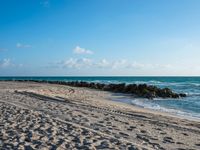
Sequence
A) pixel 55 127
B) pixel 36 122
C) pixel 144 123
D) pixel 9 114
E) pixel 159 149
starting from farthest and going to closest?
1. pixel 9 114
2. pixel 144 123
3. pixel 36 122
4. pixel 55 127
5. pixel 159 149

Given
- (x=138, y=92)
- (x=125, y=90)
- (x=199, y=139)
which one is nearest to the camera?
(x=199, y=139)

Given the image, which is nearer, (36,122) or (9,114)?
(36,122)

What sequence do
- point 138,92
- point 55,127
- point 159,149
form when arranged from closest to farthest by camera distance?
point 159,149 → point 55,127 → point 138,92

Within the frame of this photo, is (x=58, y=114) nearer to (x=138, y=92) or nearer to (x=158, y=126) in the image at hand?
(x=158, y=126)

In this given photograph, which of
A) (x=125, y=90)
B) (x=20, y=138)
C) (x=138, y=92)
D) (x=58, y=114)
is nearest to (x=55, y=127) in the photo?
(x=20, y=138)

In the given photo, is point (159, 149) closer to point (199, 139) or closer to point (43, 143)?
point (199, 139)

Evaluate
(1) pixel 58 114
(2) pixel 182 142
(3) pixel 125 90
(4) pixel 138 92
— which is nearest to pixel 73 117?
(1) pixel 58 114

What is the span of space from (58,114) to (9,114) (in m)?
1.76

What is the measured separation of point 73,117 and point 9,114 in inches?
92.8

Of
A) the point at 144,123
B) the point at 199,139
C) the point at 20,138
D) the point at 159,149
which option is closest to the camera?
the point at 159,149

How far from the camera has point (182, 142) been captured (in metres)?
7.06

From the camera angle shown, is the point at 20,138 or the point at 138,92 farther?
the point at 138,92

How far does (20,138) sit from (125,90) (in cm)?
2088

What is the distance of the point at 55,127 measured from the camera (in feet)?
26.9
